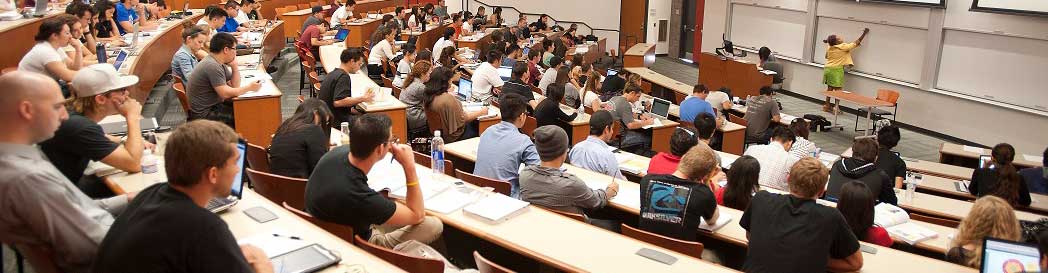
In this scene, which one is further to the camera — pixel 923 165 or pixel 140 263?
pixel 923 165

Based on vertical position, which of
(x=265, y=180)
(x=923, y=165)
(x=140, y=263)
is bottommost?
(x=923, y=165)

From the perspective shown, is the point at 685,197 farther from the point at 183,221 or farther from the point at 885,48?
the point at 885,48

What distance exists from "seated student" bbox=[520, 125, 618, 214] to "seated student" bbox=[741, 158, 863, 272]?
1067 millimetres

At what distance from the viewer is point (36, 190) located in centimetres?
271

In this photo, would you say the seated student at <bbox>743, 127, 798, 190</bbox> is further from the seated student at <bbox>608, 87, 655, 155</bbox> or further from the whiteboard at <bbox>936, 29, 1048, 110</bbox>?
the whiteboard at <bbox>936, 29, 1048, 110</bbox>

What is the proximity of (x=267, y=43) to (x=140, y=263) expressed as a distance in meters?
11.3

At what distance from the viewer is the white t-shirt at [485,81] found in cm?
970

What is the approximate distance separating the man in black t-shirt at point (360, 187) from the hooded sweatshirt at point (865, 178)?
341 cm

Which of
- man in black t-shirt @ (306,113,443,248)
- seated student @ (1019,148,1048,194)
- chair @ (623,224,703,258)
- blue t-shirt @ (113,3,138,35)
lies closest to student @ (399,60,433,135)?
man in black t-shirt @ (306,113,443,248)

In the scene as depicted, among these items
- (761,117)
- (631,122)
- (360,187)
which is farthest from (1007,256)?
(761,117)

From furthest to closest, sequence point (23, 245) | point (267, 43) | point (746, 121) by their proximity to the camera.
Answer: point (267, 43) < point (746, 121) < point (23, 245)

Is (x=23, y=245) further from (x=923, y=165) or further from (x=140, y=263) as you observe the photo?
(x=923, y=165)

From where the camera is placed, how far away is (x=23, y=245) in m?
2.81

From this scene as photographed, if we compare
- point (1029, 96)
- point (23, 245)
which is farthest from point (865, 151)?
point (1029, 96)
